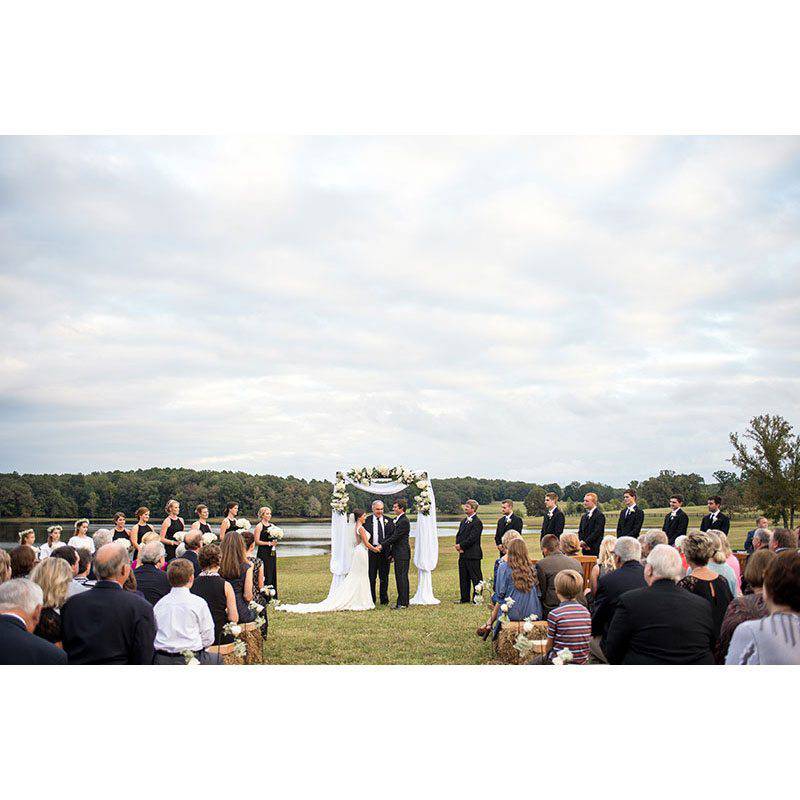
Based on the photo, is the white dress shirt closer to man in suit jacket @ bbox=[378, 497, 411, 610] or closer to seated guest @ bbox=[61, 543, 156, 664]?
seated guest @ bbox=[61, 543, 156, 664]

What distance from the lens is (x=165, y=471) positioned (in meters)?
31.8

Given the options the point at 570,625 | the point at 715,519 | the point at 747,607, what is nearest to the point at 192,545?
the point at 570,625

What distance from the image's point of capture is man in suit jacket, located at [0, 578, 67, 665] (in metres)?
3.39

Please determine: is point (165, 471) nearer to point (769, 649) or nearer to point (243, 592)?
point (243, 592)

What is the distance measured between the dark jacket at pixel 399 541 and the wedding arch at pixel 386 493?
0.65 m

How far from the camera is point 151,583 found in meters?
5.66

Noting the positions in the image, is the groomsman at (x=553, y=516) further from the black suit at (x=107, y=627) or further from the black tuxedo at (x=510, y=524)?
the black suit at (x=107, y=627)

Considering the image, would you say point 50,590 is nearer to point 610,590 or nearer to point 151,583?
point 151,583

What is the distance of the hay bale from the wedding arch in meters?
5.43

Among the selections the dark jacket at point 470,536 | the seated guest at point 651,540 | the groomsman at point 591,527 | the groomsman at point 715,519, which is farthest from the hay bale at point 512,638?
the groomsman at point 715,519

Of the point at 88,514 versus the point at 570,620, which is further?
the point at 88,514

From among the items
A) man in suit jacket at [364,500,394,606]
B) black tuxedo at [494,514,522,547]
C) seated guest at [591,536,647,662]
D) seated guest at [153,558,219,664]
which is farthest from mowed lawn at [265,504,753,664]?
seated guest at [153,558,219,664]
